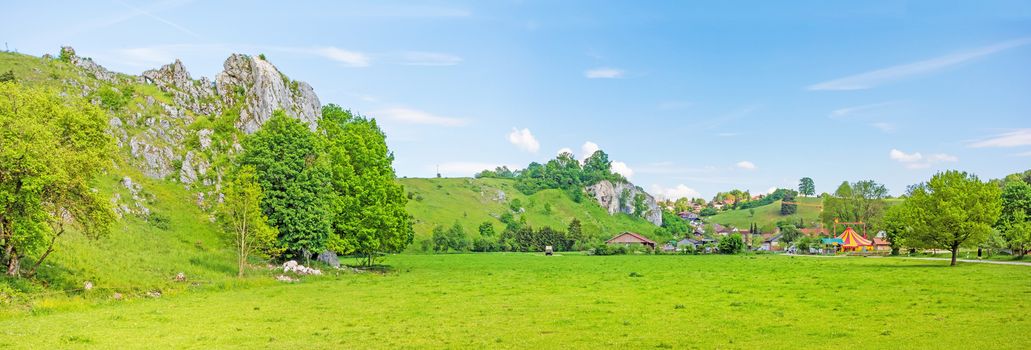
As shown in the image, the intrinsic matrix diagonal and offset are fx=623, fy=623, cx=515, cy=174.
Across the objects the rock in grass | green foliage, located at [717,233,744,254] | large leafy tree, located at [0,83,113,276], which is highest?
large leafy tree, located at [0,83,113,276]

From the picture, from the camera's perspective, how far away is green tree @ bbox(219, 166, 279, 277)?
170 ft

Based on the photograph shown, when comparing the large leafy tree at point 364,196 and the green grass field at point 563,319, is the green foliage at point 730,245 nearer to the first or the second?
the large leafy tree at point 364,196

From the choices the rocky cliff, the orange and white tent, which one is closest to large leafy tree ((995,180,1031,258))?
the orange and white tent

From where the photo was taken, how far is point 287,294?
1622 inches

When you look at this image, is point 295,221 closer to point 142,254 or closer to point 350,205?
point 350,205

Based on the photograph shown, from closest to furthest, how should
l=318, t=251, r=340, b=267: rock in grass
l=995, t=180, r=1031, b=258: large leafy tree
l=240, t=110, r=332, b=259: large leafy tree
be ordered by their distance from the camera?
l=240, t=110, r=332, b=259: large leafy tree, l=318, t=251, r=340, b=267: rock in grass, l=995, t=180, r=1031, b=258: large leafy tree

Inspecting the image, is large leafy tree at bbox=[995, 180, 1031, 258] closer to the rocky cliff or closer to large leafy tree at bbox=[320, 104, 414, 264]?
large leafy tree at bbox=[320, 104, 414, 264]

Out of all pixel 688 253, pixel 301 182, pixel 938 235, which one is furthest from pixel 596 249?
pixel 301 182

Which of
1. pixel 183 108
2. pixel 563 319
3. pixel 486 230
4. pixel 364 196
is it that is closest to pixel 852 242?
pixel 486 230

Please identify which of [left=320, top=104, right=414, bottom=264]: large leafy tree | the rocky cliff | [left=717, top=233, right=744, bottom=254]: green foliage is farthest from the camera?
[left=717, top=233, right=744, bottom=254]: green foliage

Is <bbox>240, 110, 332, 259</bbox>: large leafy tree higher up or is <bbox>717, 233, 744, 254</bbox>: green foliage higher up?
<bbox>240, 110, 332, 259</bbox>: large leafy tree

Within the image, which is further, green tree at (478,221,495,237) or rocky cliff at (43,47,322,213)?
green tree at (478,221,495,237)

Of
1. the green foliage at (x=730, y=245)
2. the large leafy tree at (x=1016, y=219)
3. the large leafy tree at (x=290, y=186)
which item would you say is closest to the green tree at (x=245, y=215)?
the large leafy tree at (x=290, y=186)

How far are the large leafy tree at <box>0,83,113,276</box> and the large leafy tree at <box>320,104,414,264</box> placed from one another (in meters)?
25.7
